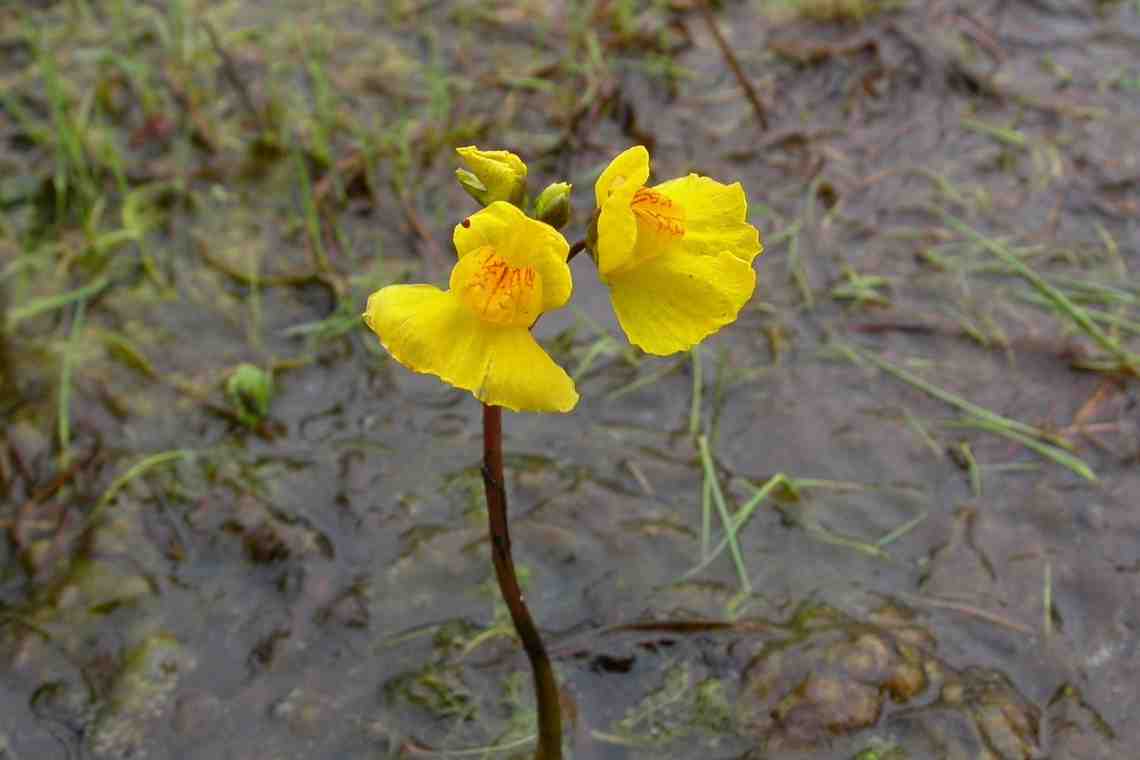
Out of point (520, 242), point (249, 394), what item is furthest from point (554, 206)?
point (249, 394)

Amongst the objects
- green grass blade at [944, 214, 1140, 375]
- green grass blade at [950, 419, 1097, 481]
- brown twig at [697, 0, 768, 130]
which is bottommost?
green grass blade at [950, 419, 1097, 481]

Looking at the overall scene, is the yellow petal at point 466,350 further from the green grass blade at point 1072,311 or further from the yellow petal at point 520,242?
the green grass blade at point 1072,311

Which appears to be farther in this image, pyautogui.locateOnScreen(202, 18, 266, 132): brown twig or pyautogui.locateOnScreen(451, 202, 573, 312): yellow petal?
pyautogui.locateOnScreen(202, 18, 266, 132): brown twig

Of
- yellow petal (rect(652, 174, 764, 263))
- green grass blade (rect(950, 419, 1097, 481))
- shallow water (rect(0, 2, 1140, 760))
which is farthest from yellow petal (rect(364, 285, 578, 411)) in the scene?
green grass blade (rect(950, 419, 1097, 481))

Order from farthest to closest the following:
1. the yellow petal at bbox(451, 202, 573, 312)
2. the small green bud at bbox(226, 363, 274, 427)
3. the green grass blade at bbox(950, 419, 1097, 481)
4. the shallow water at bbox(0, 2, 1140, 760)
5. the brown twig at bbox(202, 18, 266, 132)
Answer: the brown twig at bbox(202, 18, 266, 132)
the small green bud at bbox(226, 363, 274, 427)
the green grass blade at bbox(950, 419, 1097, 481)
the shallow water at bbox(0, 2, 1140, 760)
the yellow petal at bbox(451, 202, 573, 312)

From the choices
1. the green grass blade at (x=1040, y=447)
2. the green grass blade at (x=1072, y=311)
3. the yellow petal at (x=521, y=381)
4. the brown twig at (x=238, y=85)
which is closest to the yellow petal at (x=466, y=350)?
the yellow petal at (x=521, y=381)

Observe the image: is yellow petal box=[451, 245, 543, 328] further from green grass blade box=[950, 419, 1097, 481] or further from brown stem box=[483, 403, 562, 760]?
green grass blade box=[950, 419, 1097, 481]
